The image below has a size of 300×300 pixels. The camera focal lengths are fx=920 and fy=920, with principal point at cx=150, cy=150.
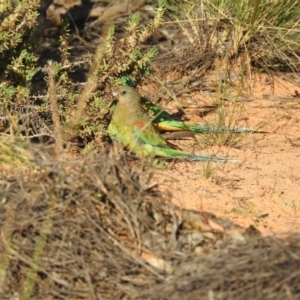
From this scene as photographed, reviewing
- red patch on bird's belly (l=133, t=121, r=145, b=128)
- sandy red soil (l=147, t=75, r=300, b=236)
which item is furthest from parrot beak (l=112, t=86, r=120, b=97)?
sandy red soil (l=147, t=75, r=300, b=236)

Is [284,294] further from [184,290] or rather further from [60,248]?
[60,248]

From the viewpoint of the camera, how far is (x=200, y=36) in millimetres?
7797

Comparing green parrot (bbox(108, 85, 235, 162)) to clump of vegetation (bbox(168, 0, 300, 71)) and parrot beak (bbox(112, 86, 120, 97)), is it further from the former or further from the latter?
clump of vegetation (bbox(168, 0, 300, 71))

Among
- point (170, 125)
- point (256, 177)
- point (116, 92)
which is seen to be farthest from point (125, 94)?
point (256, 177)

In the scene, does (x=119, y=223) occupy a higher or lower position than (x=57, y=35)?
higher

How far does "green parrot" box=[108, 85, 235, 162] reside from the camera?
616 centimetres

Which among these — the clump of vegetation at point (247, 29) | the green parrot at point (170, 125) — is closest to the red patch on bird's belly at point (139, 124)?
the green parrot at point (170, 125)

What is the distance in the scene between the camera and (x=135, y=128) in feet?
20.5

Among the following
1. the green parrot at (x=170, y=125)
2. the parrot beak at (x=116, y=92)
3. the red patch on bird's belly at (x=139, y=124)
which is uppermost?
the parrot beak at (x=116, y=92)

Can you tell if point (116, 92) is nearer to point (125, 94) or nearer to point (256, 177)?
point (125, 94)

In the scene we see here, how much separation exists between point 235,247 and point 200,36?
156 inches

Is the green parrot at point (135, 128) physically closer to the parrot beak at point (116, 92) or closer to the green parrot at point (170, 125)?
the parrot beak at point (116, 92)

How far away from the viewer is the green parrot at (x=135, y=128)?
6164mm

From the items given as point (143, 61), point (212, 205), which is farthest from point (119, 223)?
point (143, 61)
